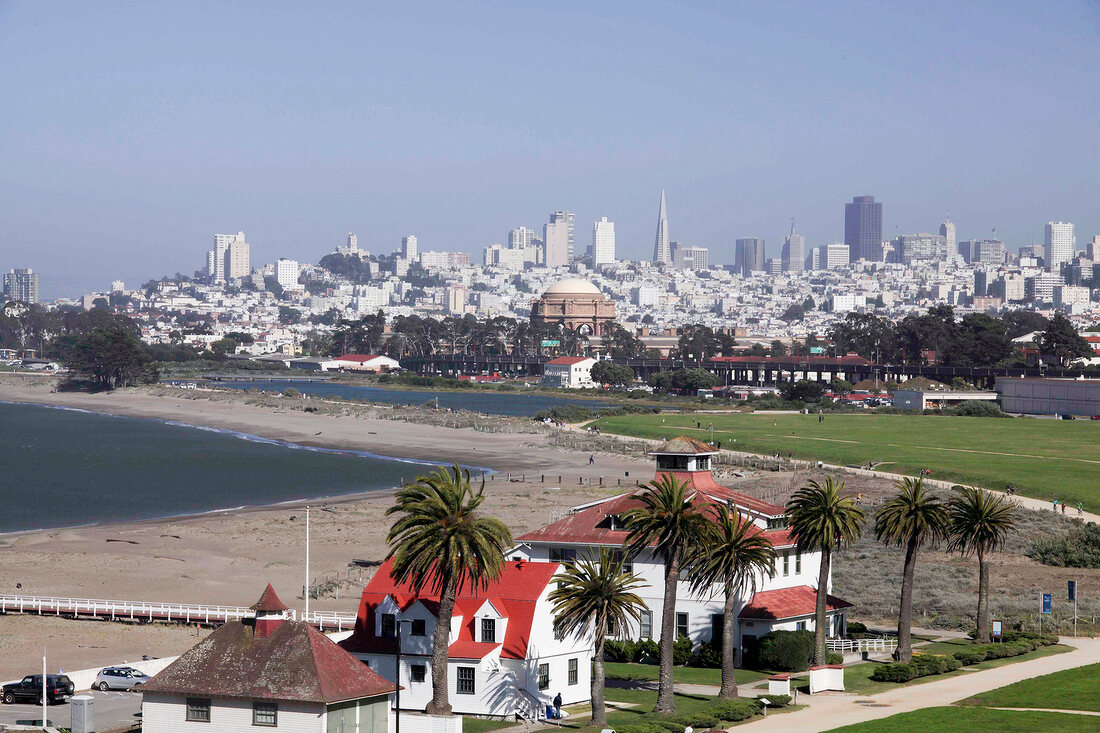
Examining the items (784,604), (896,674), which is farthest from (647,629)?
(896,674)

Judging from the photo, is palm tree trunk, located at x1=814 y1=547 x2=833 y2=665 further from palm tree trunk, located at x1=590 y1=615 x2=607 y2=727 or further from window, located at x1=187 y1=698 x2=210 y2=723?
window, located at x1=187 y1=698 x2=210 y2=723

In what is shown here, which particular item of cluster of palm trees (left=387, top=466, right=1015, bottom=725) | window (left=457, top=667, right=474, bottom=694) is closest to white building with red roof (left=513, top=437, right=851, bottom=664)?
cluster of palm trees (left=387, top=466, right=1015, bottom=725)

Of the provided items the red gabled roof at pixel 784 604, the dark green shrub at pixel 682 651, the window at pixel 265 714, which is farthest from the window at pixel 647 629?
the window at pixel 265 714

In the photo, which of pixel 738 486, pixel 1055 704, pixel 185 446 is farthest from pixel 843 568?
pixel 185 446

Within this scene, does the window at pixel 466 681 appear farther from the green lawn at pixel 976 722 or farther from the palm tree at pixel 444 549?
the green lawn at pixel 976 722

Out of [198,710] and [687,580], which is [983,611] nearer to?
[687,580]

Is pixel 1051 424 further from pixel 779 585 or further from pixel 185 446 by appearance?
pixel 779 585
